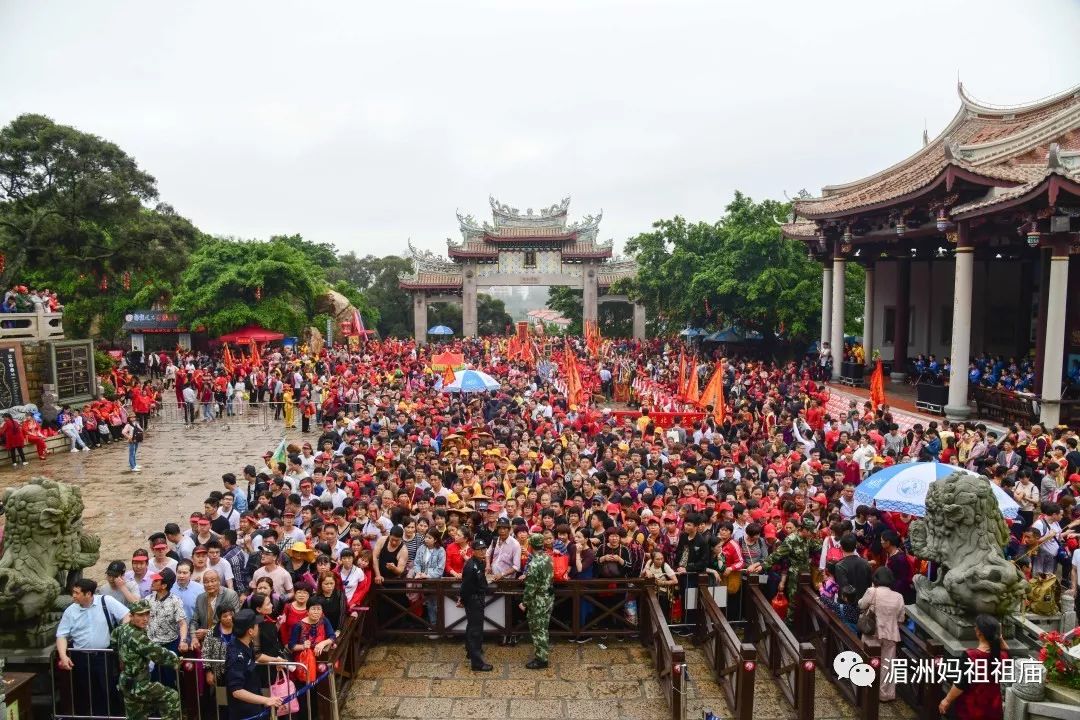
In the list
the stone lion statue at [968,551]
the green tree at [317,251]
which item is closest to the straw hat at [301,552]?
the stone lion statue at [968,551]

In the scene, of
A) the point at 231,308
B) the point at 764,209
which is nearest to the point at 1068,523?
the point at 764,209

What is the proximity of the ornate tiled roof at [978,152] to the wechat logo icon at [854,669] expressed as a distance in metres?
12.0

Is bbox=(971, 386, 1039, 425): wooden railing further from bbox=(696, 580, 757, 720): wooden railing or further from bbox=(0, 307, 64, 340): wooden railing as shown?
bbox=(0, 307, 64, 340): wooden railing

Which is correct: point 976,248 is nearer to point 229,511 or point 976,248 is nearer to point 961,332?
point 961,332

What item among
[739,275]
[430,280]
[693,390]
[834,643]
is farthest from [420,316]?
[834,643]

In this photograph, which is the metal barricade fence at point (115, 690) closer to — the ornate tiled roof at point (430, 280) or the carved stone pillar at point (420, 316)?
the ornate tiled roof at point (430, 280)

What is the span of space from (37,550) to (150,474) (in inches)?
361

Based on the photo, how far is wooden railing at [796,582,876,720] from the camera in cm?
585

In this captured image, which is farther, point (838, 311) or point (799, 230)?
point (799, 230)

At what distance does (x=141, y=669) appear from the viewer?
5336 mm

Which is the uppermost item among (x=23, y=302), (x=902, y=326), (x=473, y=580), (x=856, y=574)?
(x=23, y=302)

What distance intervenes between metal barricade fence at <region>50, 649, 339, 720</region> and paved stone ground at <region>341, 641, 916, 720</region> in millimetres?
594

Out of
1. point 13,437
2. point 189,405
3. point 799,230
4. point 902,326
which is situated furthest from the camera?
point 799,230

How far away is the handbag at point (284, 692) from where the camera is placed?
5.47 metres
